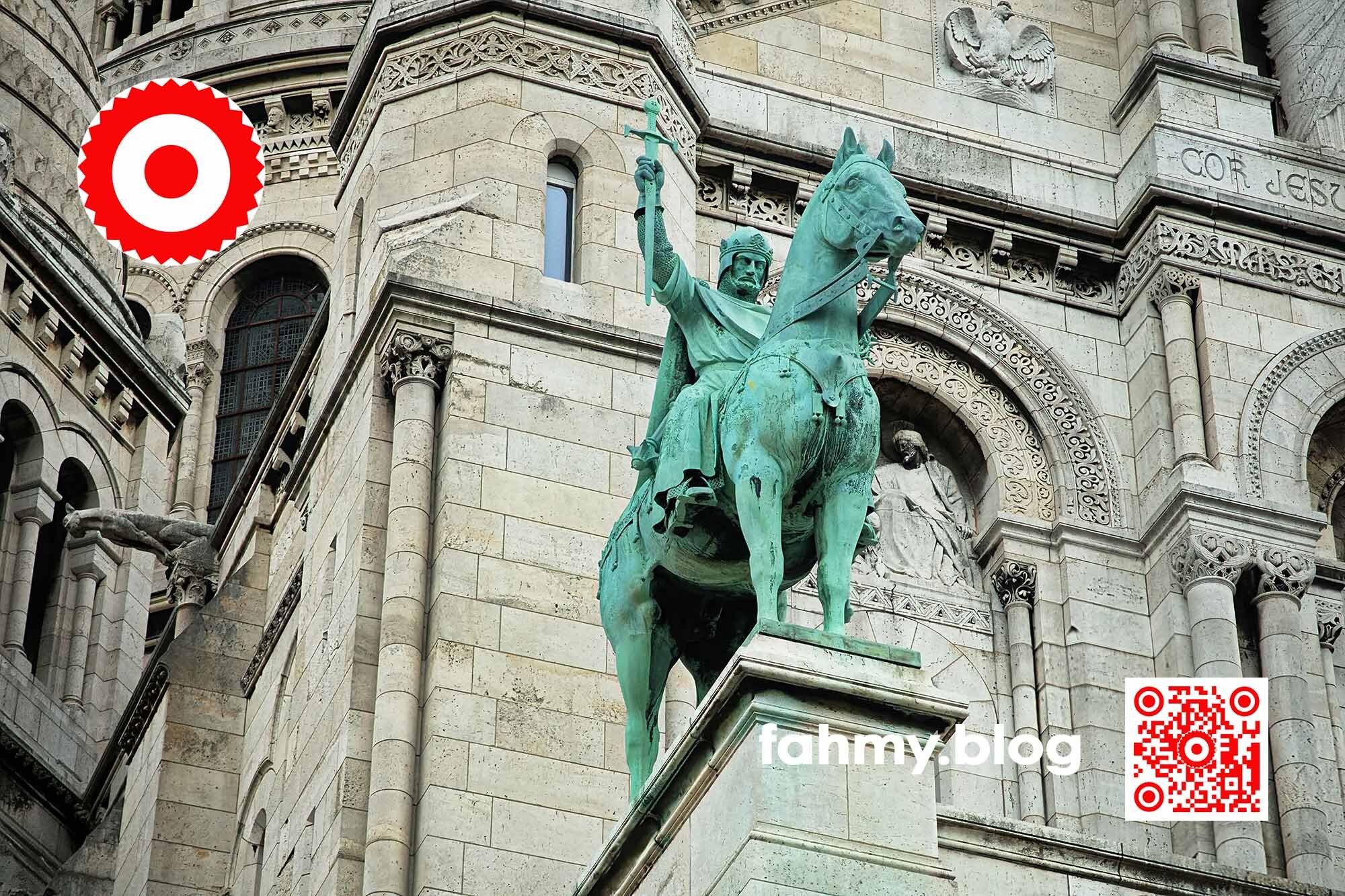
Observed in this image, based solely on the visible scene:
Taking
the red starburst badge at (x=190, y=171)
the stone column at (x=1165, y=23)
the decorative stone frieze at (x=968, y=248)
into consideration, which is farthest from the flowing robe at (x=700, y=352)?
the red starburst badge at (x=190, y=171)

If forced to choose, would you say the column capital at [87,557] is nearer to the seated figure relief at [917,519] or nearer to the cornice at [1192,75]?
the seated figure relief at [917,519]

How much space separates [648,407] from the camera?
92.2 ft

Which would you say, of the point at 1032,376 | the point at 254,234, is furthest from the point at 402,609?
the point at 254,234

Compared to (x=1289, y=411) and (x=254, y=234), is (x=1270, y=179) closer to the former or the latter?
(x=1289, y=411)

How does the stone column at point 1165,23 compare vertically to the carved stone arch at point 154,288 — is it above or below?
below

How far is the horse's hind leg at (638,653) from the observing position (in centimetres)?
2206

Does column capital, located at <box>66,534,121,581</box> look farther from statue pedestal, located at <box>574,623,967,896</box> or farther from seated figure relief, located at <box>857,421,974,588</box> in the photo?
statue pedestal, located at <box>574,623,967,896</box>

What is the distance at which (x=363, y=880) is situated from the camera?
25156mm

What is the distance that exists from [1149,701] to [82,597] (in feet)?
56.5

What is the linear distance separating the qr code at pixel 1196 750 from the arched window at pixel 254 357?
2147 centimetres

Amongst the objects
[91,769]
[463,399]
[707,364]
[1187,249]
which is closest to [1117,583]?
[1187,249]

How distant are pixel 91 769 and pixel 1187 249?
15591 millimetres

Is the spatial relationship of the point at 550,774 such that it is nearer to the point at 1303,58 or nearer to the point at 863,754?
the point at 863,754

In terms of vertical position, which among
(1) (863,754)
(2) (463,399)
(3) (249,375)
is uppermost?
(3) (249,375)
